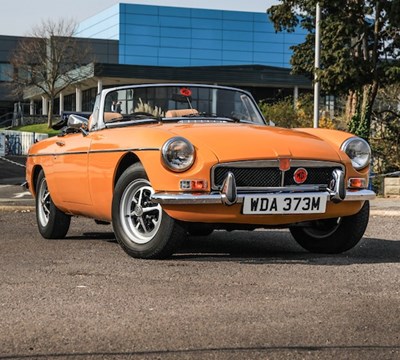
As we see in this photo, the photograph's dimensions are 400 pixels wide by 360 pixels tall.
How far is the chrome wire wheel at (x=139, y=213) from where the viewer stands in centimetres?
672

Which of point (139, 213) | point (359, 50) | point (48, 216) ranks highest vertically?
point (359, 50)

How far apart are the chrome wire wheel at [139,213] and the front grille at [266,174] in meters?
0.60

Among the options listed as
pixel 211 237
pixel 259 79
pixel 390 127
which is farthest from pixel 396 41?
pixel 259 79

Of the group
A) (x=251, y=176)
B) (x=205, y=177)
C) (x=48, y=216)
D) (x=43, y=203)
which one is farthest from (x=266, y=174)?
(x=43, y=203)

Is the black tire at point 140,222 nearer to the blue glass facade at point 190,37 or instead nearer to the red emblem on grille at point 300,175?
the red emblem on grille at point 300,175

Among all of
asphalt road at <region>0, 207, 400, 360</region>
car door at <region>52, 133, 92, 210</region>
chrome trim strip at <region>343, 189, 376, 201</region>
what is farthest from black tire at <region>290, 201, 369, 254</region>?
car door at <region>52, 133, 92, 210</region>

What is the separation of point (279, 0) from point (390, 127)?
6.69 meters

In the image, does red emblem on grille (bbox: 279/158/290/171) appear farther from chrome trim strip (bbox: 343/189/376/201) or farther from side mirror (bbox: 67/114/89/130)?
side mirror (bbox: 67/114/89/130)

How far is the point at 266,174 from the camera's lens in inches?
256

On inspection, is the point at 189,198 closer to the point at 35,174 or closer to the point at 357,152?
the point at 357,152

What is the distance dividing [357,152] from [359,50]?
2257cm

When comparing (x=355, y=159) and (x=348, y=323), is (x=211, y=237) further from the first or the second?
(x=348, y=323)

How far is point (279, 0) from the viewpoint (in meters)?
30.9

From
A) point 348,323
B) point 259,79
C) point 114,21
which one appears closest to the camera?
point 348,323
